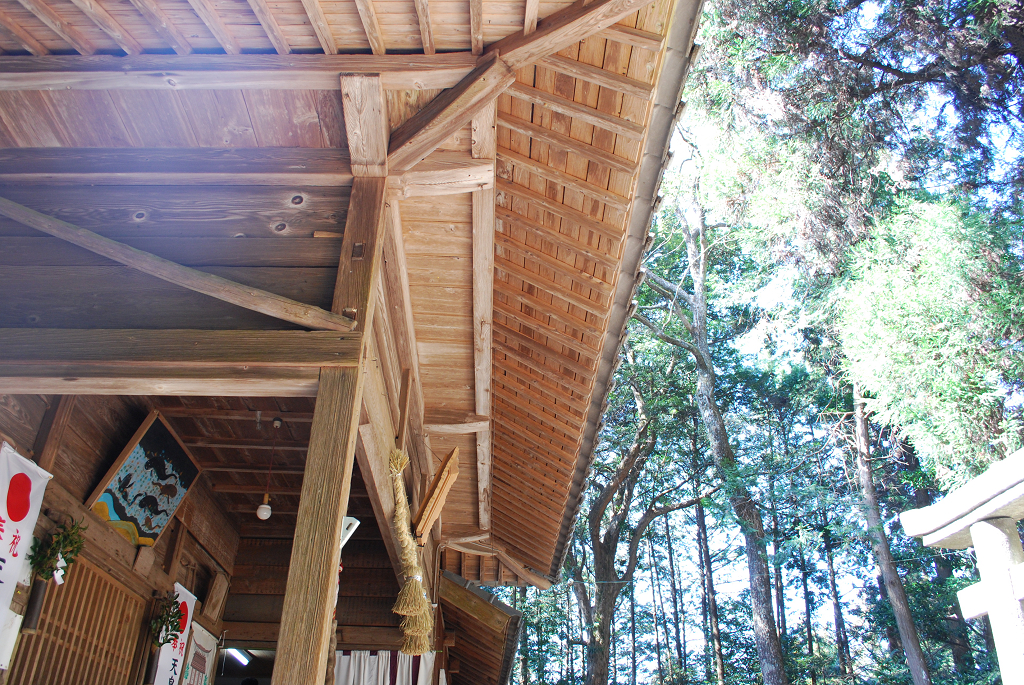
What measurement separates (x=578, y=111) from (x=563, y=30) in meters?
0.48

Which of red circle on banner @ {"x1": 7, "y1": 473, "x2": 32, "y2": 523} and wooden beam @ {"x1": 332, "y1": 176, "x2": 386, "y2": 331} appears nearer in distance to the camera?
wooden beam @ {"x1": 332, "y1": 176, "x2": 386, "y2": 331}

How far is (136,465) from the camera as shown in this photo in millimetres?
4488

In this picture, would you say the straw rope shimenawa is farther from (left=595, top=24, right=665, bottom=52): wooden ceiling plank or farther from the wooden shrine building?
(left=595, top=24, right=665, bottom=52): wooden ceiling plank

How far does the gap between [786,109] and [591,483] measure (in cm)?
1057

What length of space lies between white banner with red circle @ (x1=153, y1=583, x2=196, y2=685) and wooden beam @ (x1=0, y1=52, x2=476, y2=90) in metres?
3.89

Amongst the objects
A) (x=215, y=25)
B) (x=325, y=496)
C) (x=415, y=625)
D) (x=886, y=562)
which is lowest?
(x=415, y=625)

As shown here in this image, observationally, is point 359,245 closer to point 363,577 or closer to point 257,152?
point 257,152

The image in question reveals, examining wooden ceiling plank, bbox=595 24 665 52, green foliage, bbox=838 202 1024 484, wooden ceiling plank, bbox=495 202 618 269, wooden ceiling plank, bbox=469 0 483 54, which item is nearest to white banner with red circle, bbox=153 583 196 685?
wooden ceiling plank, bbox=495 202 618 269

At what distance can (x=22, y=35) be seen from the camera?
2520mm

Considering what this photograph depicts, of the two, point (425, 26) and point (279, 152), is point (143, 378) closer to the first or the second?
point (279, 152)

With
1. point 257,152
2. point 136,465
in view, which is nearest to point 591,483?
point 136,465

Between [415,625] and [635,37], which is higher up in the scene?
[635,37]

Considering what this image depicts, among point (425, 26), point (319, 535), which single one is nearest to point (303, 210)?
point (425, 26)

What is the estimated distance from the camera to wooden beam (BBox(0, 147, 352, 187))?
9.46 ft
